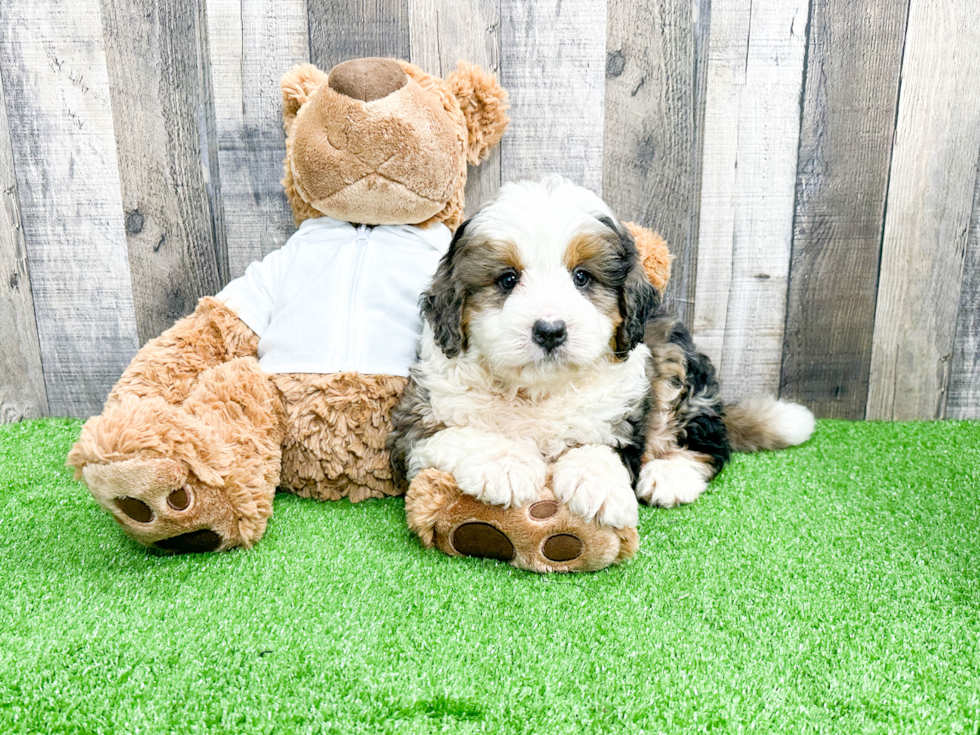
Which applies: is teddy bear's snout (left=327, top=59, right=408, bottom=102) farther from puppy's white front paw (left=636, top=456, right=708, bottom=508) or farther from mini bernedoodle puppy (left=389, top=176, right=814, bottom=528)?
puppy's white front paw (left=636, top=456, right=708, bottom=508)

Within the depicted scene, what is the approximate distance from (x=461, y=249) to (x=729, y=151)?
137 centimetres

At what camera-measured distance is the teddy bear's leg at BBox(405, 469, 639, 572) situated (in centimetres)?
171

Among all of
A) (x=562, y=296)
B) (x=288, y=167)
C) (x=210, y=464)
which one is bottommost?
(x=210, y=464)

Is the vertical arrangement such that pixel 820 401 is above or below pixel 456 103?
below

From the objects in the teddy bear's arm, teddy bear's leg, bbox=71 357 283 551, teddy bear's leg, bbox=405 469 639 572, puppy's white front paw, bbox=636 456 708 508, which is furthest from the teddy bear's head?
puppy's white front paw, bbox=636 456 708 508

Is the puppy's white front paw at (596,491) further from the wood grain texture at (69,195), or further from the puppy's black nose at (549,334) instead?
the wood grain texture at (69,195)

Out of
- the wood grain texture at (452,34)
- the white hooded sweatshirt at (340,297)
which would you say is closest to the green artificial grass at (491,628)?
the white hooded sweatshirt at (340,297)

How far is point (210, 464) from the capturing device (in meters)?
1.77

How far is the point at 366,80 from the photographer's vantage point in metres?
2.12

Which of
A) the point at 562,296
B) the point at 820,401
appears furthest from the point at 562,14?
the point at 820,401

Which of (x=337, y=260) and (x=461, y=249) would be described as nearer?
(x=461, y=249)

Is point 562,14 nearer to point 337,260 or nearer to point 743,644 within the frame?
point 337,260

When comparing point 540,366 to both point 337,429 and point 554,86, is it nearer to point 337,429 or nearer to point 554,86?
point 337,429

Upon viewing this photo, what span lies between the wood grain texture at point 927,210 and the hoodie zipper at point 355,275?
6.73ft
